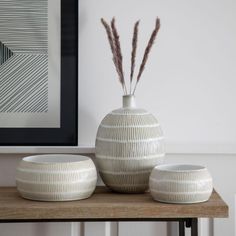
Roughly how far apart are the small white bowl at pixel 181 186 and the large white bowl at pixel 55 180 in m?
0.11

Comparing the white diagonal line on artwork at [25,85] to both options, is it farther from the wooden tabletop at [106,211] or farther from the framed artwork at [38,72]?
the wooden tabletop at [106,211]

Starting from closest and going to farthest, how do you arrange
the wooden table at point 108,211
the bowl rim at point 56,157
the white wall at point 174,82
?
the wooden table at point 108,211, the bowl rim at point 56,157, the white wall at point 174,82

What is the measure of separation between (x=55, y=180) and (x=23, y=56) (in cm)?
30

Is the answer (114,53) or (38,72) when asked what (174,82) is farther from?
(38,72)

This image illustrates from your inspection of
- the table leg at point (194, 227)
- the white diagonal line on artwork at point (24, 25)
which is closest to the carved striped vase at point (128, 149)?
the table leg at point (194, 227)

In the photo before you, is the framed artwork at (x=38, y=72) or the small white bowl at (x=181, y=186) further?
the framed artwork at (x=38, y=72)

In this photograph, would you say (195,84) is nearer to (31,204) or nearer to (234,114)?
(234,114)

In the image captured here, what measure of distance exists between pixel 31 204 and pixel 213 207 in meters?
0.29

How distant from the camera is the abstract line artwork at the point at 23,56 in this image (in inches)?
39.5

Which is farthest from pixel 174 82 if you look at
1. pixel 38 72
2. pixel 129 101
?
pixel 38 72

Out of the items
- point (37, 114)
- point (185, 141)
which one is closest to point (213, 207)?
point (185, 141)

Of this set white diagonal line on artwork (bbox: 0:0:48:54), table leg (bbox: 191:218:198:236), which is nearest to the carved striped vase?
table leg (bbox: 191:218:198:236)

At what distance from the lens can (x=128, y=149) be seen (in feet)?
2.89

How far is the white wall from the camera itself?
1.02 metres
